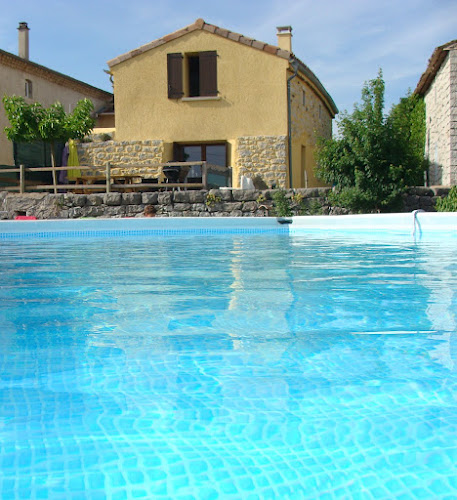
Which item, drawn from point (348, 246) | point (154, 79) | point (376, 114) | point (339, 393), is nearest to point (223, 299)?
point (339, 393)

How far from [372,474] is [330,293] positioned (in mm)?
2504

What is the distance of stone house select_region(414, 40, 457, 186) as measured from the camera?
500 inches

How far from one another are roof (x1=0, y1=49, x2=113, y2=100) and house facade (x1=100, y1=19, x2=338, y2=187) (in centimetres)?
386

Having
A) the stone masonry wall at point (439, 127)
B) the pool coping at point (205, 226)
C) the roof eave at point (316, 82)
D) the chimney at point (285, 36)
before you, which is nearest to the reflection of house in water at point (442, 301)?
the pool coping at point (205, 226)

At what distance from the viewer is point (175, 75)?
17.2 meters

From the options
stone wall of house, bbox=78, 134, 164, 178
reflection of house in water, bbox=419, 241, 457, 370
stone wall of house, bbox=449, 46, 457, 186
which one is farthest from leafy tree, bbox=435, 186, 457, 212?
stone wall of house, bbox=78, 134, 164, 178

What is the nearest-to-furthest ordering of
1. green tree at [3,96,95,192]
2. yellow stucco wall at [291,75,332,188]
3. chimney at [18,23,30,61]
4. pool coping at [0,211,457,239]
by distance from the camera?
pool coping at [0,211,457,239] < green tree at [3,96,95,192] < yellow stucco wall at [291,75,332,188] < chimney at [18,23,30,61]

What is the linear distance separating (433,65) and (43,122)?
35.1 feet

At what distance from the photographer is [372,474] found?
147cm

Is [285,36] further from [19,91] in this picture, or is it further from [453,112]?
[19,91]

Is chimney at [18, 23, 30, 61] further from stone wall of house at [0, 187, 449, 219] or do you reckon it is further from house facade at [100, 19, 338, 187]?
stone wall of house at [0, 187, 449, 219]

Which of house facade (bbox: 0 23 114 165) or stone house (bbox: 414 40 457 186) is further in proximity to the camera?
house facade (bbox: 0 23 114 165)

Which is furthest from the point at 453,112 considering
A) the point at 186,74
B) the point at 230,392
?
the point at 230,392

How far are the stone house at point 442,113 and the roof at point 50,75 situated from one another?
521 inches
